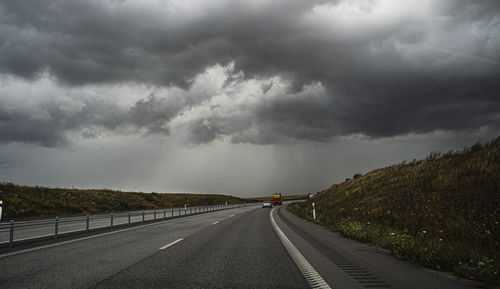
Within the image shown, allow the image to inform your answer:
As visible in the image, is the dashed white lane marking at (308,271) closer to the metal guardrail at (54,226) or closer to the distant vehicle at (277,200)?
the metal guardrail at (54,226)

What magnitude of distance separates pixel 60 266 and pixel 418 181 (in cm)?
2045

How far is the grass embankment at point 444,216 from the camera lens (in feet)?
21.1

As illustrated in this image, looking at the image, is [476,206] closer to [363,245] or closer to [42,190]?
[363,245]

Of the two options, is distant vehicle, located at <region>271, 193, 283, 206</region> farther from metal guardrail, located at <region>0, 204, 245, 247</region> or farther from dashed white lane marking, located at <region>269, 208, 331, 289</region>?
dashed white lane marking, located at <region>269, 208, 331, 289</region>

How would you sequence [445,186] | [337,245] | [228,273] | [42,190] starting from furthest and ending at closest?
1. [42,190]
2. [445,186]
3. [337,245]
4. [228,273]

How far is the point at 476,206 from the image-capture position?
12.1 metres

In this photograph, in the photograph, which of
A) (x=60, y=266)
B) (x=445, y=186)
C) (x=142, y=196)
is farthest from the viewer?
(x=142, y=196)

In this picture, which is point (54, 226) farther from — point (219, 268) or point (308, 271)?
point (308, 271)

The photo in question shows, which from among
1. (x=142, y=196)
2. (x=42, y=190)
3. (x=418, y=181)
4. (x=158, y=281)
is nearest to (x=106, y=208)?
(x=42, y=190)

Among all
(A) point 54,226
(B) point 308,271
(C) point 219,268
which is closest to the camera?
(B) point 308,271

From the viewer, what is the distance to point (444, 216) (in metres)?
12.3

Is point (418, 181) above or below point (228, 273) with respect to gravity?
above

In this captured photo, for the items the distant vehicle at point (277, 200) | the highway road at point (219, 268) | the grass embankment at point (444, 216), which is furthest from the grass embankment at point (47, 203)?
the distant vehicle at point (277, 200)

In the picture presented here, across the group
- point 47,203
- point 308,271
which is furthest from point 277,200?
point 308,271
